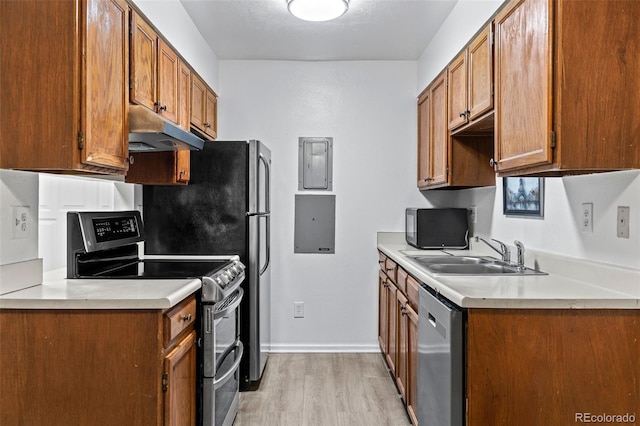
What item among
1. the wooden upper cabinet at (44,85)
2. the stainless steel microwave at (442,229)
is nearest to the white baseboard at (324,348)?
the stainless steel microwave at (442,229)

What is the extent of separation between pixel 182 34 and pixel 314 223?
1753mm

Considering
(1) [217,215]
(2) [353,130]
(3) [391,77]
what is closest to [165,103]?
(1) [217,215]

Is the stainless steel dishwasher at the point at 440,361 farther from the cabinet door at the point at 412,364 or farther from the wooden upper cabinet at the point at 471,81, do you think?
the wooden upper cabinet at the point at 471,81

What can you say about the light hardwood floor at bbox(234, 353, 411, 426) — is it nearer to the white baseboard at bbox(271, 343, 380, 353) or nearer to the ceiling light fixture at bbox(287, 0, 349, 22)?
the white baseboard at bbox(271, 343, 380, 353)

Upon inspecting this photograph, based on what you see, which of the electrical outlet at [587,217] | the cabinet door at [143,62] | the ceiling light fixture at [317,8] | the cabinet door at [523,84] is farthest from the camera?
the ceiling light fixture at [317,8]

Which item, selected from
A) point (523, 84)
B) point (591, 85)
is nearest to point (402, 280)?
point (523, 84)

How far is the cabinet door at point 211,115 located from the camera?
11.2ft

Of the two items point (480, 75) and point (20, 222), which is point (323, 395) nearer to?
point (20, 222)

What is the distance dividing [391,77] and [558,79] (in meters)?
2.33

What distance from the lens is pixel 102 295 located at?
159cm

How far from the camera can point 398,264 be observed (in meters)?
2.76

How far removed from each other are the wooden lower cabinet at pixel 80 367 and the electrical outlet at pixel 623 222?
171cm

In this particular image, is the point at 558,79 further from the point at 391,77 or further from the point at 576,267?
the point at 391,77

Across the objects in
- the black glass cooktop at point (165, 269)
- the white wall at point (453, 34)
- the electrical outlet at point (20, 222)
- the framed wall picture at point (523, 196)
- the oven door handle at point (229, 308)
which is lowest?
the oven door handle at point (229, 308)
